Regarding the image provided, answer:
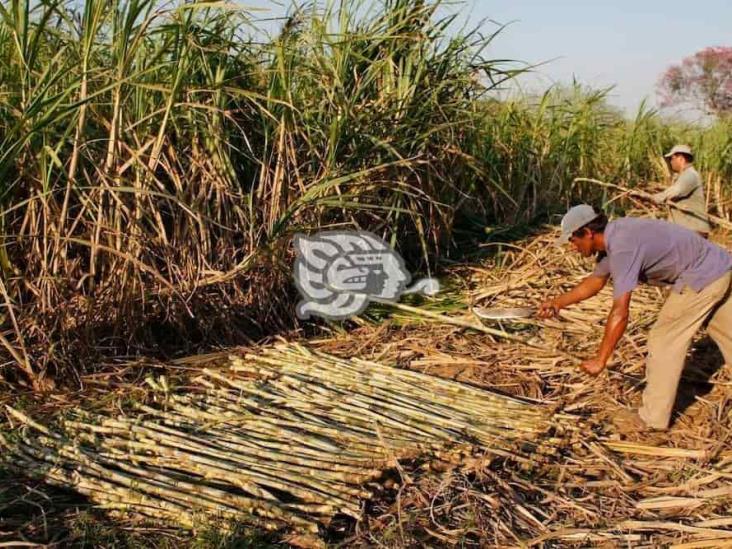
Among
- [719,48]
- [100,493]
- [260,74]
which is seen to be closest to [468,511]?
[100,493]

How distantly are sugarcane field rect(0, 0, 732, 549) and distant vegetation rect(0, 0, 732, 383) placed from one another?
0.02 m

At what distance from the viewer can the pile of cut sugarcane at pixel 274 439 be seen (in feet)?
7.04

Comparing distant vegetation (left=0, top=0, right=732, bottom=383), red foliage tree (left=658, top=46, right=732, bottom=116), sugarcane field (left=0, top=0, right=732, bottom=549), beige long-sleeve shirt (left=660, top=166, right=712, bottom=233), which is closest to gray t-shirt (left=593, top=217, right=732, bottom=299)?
sugarcane field (left=0, top=0, right=732, bottom=549)

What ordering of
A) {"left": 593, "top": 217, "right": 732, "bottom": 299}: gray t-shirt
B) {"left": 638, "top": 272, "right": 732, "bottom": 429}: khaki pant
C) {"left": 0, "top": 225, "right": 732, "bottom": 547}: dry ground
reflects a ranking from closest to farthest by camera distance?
{"left": 0, "top": 225, "right": 732, "bottom": 547}: dry ground
{"left": 593, "top": 217, "right": 732, "bottom": 299}: gray t-shirt
{"left": 638, "top": 272, "right": 732, "bottom": 429}: khaki pant

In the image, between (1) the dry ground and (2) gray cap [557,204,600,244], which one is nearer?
(1) the dry ground

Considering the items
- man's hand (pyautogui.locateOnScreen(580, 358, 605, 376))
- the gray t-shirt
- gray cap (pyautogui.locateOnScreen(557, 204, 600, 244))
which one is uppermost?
gray cap (pyautogui.locateOnScreen(557, 204, 600, 244))

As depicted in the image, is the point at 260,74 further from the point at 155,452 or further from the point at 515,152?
the point at 515,152

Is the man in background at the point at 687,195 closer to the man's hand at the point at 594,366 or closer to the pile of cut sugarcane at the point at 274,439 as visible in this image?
the man's hand at the point at 594,366

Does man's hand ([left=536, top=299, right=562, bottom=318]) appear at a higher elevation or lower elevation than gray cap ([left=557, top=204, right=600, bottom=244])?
lower

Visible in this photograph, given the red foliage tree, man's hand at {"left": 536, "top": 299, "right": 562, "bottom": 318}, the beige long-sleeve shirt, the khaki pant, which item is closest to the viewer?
the khaki pant

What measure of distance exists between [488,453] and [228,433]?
0.91 meters

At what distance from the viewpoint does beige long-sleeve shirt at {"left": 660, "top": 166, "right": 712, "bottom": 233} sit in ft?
17.7

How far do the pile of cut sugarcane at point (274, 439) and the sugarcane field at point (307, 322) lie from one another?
0.04ft

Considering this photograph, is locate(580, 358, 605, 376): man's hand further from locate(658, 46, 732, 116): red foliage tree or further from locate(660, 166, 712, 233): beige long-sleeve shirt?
locate(658, 46, 732, 116): red foliage tree
